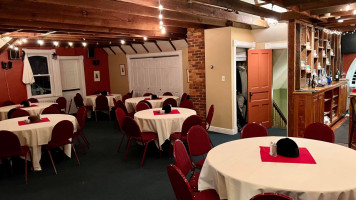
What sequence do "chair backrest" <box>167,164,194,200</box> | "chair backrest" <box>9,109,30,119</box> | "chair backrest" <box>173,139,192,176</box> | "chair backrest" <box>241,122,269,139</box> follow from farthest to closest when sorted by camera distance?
"chair backrest" <box>9,109,30,119</box> < "chair backrest" <box>241,122,269,139</box> < "chair backrest" <box>173,139,192,176</box> < "chair backrest" <box>167,164,194,200</box>

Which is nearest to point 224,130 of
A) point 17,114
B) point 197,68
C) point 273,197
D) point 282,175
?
point 197,68

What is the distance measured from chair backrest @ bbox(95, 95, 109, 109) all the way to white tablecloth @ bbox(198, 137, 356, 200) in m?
6.40

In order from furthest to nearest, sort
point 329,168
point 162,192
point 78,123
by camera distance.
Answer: point 78,123, point 162,192, point 329,168

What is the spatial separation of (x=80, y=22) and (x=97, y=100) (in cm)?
384

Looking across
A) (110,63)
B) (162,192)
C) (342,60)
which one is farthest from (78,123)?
(342,60)

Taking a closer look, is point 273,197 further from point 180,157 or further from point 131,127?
point 131,127

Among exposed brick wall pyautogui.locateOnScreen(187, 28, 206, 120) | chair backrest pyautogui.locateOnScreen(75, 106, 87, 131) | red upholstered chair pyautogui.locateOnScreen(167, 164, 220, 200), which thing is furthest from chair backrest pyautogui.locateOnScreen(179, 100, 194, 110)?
red upholstered chair pyautogui.locateOnScreen(167, 164, 220, 200)

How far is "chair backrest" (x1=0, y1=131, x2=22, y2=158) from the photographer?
12.4 feet

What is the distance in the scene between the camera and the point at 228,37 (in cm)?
611

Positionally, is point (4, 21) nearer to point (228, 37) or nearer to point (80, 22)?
point (80, 22)

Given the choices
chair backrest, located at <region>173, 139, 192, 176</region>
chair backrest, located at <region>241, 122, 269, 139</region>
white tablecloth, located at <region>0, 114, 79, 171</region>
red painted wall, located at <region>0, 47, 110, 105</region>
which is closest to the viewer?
chair backrest, located at <region>173, 139, 192, 176</region>

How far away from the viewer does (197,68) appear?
6.88 metres

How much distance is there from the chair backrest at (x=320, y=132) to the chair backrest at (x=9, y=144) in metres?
4.09

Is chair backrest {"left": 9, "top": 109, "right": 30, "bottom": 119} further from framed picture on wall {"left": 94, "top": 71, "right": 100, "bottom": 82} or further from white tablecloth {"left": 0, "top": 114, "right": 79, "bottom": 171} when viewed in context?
framed picture on wall {"left": 94, "top": 71, "right": 100, "bottom": 82}
